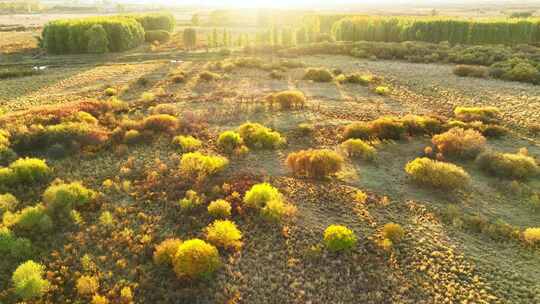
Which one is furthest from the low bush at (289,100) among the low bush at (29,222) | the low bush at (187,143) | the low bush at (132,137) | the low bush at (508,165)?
the low bush at (29,222)

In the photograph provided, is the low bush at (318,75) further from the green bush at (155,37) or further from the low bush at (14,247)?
the green bush at (155,37)

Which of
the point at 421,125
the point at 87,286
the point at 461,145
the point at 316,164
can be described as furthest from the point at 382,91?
the point at 87,286

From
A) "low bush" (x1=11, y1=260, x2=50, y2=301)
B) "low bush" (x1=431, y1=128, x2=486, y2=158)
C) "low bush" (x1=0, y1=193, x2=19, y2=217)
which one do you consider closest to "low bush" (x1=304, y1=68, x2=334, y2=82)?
"low bush" (x1=431, y1=128, x2=486, y2=158)

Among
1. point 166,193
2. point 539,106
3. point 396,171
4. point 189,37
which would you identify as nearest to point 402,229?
point 396,171

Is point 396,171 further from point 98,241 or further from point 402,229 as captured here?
point 98,241

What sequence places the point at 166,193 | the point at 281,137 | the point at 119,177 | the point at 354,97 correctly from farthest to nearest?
the point at 354,97 < the point at 281,137 < the point at 119,177 < the point at 166,193
